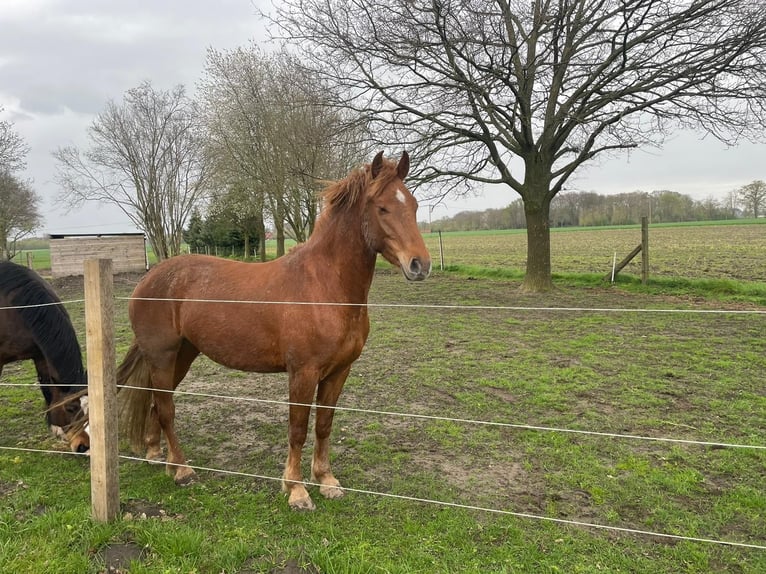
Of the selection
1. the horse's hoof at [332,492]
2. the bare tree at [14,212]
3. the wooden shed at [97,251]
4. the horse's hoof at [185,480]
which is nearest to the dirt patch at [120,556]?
the horse's hoof at [185,480]

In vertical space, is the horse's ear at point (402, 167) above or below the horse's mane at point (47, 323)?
above

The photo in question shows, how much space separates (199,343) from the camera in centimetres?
310

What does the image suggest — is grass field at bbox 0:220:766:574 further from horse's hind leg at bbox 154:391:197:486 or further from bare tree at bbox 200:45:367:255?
bare tree at bbox 200:45:367:255

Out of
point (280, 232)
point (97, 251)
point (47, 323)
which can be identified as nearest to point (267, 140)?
point (280, 232)

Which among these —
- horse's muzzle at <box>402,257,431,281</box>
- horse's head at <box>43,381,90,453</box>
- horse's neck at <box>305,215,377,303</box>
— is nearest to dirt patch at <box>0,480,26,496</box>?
horse's head at <box>43,381,90,453</box>

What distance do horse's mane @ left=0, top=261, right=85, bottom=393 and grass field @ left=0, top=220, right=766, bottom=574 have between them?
69 centimetres

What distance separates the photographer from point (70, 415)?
3.61m

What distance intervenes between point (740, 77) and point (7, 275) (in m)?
12.1

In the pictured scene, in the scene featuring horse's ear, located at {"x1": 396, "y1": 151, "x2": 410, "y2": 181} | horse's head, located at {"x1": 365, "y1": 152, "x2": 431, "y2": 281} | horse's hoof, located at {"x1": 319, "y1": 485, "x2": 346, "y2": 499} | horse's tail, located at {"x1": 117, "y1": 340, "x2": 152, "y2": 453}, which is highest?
horse's ear, located at {"x1": 396, "y1": 151, "x2": 410, "y2": 181}

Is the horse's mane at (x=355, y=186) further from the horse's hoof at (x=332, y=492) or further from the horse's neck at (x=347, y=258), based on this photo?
the horse's hoof at (x=332, y=492)

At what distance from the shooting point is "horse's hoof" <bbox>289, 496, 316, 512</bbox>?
278cm

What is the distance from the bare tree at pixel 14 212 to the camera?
70.8 feet

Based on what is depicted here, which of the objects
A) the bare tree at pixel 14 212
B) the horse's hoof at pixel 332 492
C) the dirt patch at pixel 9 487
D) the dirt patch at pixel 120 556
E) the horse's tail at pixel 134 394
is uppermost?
the bare tree at pixel 14 212

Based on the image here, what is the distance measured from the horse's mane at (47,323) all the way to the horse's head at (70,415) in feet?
0.24
